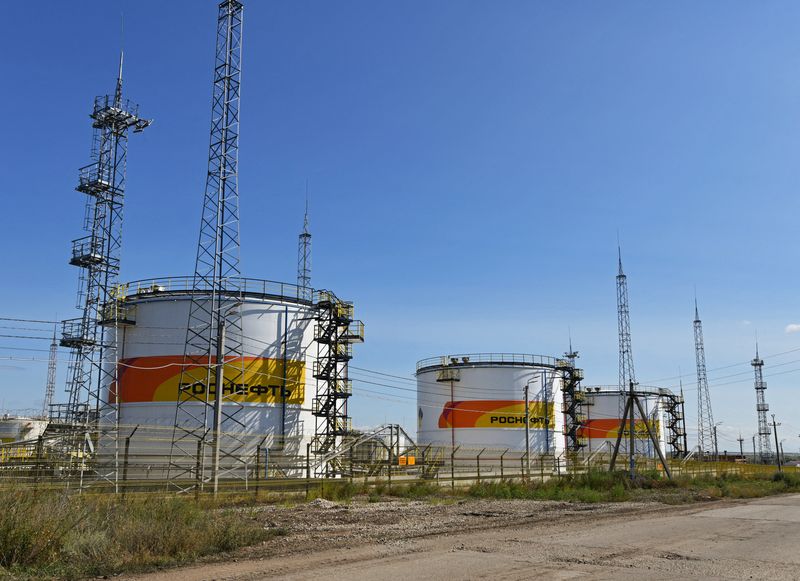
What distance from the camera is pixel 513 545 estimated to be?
14320 millimetres

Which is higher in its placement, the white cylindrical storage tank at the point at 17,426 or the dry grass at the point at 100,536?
the white cylindrical storage tank at the point at 17,426

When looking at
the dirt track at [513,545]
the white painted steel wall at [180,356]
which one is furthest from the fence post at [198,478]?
the white painted steel wall at [180,356]

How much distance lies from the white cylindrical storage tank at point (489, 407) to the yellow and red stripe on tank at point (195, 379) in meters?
20.6

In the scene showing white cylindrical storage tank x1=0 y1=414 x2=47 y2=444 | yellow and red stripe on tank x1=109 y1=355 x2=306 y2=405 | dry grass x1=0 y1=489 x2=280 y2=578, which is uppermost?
yellow and red stripe on tank x1=109 y1=355 x2=306 y2=405

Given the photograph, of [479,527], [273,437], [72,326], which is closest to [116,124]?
[72,326]

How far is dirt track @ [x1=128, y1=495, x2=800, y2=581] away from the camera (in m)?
11.3

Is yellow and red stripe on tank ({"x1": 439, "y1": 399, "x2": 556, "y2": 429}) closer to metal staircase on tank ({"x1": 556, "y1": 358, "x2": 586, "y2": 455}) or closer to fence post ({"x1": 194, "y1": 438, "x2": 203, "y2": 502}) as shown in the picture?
metal staircase on tank ({"x1": 556, "y1": 358, "x2": 586, "y2": 455})

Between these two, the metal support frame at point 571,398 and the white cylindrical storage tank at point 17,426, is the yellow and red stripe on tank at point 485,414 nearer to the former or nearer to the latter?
the metal support frame at point 571,398

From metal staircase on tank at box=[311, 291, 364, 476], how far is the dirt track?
581 inches

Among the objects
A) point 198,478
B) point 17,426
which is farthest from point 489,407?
point 17,426

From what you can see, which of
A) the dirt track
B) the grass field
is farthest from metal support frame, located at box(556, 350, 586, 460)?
the grass field

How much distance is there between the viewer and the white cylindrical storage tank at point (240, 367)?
114ft

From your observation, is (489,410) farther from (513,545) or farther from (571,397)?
(513,545)

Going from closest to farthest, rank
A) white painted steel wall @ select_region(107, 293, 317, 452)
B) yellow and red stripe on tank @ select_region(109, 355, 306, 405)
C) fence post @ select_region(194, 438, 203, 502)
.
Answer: fence post @ select_region(194, 438, 203, 502) → yellow and red stripe on tank @ select_region(109, 355, 306, 405) → white painted steel wall @ select_region(107, 293, 317, 452)
